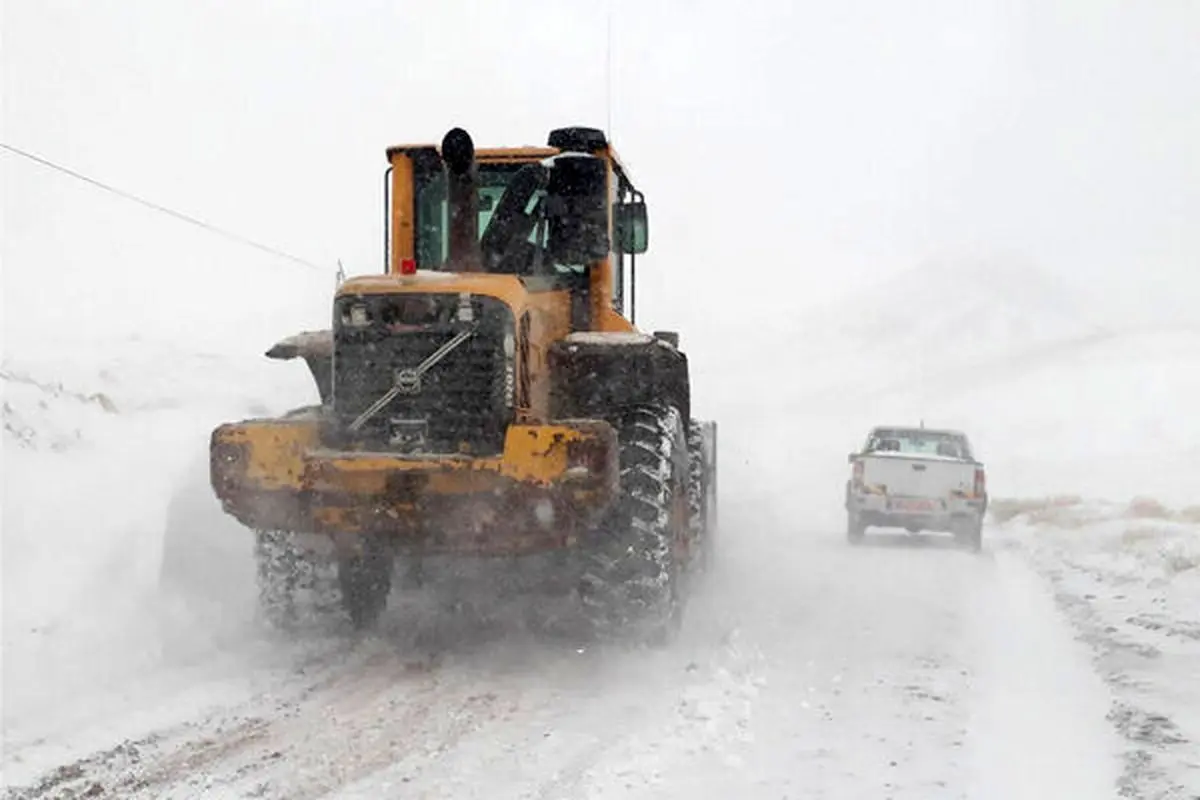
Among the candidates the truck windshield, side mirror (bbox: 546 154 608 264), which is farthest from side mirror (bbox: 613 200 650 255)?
the truck windshield

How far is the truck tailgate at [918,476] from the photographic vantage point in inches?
706

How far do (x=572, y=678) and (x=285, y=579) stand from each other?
6.17 feet

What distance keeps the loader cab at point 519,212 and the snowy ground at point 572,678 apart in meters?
2.30

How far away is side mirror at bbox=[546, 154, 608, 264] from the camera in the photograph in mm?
8258

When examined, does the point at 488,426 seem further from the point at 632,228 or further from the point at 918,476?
the point at 918,476

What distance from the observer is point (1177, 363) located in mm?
57438

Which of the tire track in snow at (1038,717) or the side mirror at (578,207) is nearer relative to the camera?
the tire track in snow at (1038,717)

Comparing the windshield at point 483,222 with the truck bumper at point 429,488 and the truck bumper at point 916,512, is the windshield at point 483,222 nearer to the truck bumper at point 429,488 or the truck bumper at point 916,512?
the truck bumper at point 429,488

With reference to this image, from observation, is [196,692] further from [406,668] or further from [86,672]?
[406,668]

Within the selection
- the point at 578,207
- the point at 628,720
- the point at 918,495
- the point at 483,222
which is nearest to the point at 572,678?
the point at 628,720

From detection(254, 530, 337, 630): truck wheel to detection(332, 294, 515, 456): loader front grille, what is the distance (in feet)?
3.20

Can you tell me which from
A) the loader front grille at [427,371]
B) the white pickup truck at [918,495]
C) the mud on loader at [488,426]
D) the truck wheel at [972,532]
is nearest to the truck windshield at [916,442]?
the white pickup truck at [918,495]

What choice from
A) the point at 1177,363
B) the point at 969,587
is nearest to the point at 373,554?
the point at 969,587

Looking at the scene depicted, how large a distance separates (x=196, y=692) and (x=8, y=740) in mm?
1145
